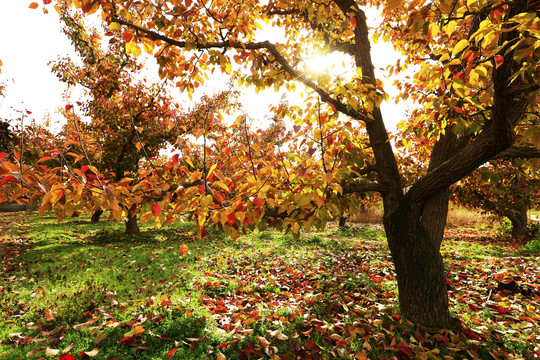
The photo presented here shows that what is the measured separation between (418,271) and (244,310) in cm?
266

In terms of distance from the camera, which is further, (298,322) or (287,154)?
(298,322)

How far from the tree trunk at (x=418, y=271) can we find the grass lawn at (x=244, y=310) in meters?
0.20

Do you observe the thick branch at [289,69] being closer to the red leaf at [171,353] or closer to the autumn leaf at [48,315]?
the red leaf at [171,353]

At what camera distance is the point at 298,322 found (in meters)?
3.61

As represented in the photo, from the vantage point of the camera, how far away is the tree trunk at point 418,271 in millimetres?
3439

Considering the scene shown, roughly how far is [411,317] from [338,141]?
8.89 ft

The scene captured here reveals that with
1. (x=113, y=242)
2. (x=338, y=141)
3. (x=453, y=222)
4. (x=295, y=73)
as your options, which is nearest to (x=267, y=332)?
(x=338, y=141)

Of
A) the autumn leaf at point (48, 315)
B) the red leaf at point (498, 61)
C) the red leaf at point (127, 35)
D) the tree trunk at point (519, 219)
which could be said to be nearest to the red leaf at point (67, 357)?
the autumn leaf at point (48, 315)

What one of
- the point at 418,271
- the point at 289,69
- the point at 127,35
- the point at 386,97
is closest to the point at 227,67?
the point at 289,69

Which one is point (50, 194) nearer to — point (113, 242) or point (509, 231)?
point (113, 242)

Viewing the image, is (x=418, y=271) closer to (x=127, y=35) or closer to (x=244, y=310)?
(x=244, y=310)

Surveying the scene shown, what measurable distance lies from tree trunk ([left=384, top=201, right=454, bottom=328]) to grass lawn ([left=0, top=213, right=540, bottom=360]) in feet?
0.64

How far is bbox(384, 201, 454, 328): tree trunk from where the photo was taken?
11.3ft

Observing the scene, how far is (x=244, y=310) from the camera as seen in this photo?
13.3 ft
